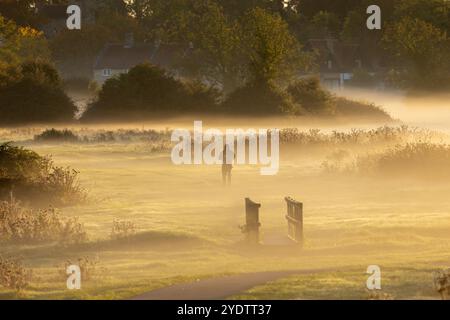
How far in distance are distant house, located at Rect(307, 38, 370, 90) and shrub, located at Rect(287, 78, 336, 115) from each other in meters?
76.3

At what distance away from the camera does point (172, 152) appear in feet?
186

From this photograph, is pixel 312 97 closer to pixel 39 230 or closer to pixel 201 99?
pixel 201 99

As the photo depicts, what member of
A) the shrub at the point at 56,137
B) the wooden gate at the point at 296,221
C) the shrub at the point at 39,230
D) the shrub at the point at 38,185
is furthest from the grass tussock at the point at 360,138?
the shrub at the point at 39,230

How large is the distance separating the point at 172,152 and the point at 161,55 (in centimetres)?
9727

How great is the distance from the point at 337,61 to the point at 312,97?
8014 cm

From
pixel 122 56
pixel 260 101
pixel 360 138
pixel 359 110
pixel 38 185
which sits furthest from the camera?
pixel 122 56

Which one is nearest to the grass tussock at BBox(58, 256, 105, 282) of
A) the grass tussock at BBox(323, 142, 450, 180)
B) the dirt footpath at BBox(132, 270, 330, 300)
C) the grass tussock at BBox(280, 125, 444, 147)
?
the dirt footpath at BBox(132, 270, 330, 300)

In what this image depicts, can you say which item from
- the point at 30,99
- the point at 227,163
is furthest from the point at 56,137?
the point at 227,163

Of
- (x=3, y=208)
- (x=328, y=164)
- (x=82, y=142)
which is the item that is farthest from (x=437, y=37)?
(x=3, y=208)

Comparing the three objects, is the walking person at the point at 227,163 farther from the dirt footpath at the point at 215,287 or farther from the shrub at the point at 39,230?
the dirt footpath at the point at 215,287

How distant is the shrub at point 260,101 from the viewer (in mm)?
78875

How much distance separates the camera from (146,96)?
83.4 meters
